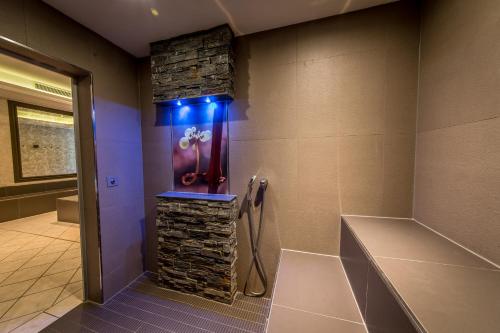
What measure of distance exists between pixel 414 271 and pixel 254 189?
127 centimetres

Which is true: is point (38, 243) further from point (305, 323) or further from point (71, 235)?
point (305, 323)

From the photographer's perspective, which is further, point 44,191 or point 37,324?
point 44,191

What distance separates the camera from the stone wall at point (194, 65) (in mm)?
1701

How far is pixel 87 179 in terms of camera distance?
1.83 meters

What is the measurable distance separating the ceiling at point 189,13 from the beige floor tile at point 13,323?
263cm

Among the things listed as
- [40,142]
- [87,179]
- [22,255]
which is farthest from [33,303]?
[40,142]

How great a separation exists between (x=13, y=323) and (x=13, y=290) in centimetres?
64

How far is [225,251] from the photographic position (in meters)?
1.79

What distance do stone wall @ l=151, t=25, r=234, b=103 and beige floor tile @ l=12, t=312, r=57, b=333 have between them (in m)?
2.18

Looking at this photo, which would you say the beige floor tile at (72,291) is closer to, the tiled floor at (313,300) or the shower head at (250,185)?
the shower head at (250,185)

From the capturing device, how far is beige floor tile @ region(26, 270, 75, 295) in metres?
2.02

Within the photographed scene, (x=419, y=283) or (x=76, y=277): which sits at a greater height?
(x=419, y=283)

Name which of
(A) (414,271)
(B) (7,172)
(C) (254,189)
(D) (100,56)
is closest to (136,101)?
(D) (100,56)

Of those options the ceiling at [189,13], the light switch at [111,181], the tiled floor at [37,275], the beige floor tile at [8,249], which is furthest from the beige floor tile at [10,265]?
the ceiling at [189,13]
